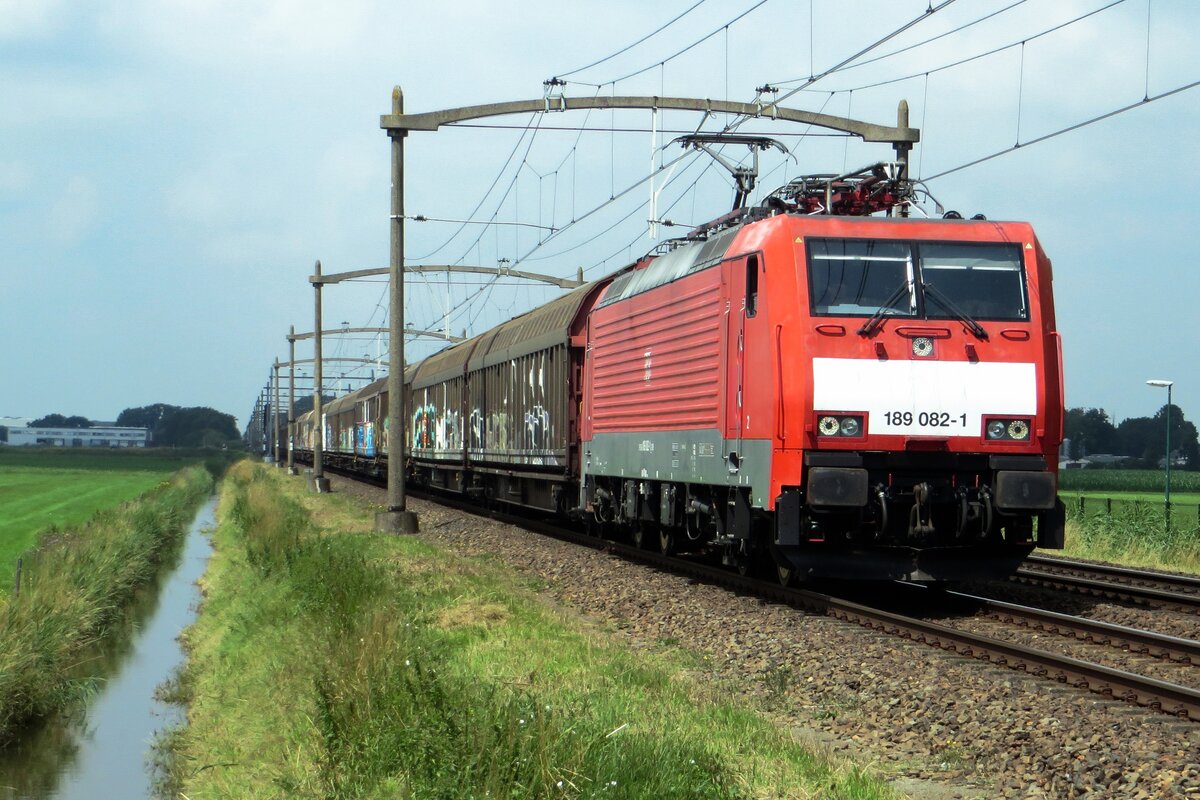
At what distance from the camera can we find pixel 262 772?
9266 millimetres

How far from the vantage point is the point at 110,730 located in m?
14.9

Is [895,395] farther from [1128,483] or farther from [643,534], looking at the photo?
[1128,483]

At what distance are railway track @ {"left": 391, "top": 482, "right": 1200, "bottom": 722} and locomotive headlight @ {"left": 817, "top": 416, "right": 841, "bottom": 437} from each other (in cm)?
158

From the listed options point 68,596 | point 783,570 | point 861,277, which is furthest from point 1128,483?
point 861,277

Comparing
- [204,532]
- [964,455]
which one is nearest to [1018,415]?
[964,455]

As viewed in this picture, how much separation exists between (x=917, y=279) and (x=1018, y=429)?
1.63 meters

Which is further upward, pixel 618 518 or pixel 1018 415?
pixel 1018 415

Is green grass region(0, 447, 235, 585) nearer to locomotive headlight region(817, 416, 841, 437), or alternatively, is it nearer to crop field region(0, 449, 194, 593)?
crop field region(0, 449, 194, 593)

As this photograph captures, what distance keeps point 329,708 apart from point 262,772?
4.19 ft

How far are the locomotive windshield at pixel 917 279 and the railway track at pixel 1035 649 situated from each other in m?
2.70

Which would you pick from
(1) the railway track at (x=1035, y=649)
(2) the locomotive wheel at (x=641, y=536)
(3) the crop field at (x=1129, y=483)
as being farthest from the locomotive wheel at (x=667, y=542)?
(3) the crop field at (x=1129, y=483)

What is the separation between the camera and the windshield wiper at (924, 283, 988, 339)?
12469 mm

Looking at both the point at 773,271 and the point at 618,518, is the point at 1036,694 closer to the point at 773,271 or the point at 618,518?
the point at 773,271

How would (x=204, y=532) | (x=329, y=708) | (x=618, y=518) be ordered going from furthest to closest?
(x=204, y=532) < (x=618, y=518) < (x=329, y=708)
